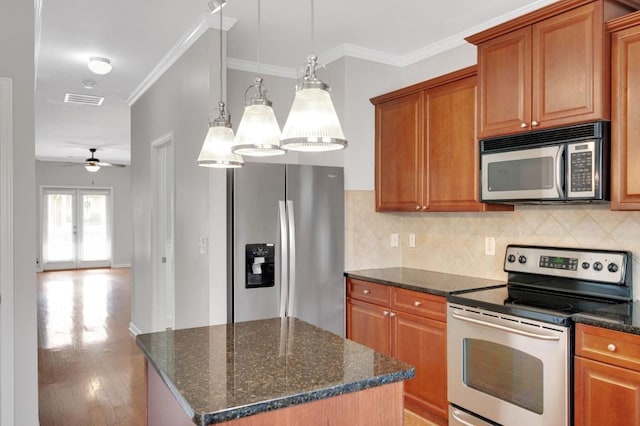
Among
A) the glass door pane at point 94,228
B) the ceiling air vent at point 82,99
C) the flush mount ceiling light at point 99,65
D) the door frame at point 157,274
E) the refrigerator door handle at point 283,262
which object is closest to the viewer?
the refrigerator door handle at point 283,262

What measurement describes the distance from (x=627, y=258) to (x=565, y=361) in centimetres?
76

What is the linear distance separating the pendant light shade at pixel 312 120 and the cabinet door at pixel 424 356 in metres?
1.89

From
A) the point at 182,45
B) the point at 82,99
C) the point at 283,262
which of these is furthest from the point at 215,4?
the point at 82,99

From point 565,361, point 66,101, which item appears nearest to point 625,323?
point 565,361

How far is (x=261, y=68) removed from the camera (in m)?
4.11

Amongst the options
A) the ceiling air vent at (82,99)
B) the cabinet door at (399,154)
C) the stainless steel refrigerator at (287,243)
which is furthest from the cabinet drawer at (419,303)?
the ceiling air vent at (82,99)

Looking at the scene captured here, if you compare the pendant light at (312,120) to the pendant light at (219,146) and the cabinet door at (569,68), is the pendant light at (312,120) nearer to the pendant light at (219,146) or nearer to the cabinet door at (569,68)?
the pendant light at (219,146)

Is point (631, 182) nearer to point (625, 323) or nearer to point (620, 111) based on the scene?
point (620, 111)

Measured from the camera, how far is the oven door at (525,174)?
2471mm

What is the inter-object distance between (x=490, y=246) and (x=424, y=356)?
0.93m

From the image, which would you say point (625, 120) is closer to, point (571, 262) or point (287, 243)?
point (571, 262)

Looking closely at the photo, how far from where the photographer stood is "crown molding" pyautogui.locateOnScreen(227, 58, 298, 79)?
3.97 meters

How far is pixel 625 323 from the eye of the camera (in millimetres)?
1971

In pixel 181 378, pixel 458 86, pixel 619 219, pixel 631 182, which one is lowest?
pixel 181 378
